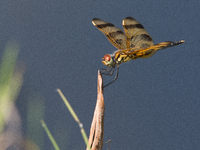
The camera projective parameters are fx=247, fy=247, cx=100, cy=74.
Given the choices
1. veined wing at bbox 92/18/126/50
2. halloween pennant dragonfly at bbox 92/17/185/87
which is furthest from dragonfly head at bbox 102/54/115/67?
veined wing at bbox 92/18/126/50

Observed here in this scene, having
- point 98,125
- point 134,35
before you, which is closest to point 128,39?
point 134,35

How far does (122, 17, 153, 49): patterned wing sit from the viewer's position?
0.89m

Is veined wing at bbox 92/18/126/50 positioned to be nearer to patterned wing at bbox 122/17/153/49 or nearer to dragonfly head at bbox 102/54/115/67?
patterned wing at bbox 122/17/153/49

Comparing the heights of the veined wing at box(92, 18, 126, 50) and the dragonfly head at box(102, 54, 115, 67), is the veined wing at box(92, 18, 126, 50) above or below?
above

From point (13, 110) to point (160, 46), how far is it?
1.41 metres

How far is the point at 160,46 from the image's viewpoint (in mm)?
736

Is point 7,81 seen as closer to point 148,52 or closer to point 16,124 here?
point 16,124

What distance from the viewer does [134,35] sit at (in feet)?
2.92

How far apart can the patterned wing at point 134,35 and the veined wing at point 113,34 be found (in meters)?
0.02

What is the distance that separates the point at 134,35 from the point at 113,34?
0.08 metres

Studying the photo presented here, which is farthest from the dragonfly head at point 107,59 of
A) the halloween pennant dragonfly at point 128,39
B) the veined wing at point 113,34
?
the veined wing at point 113,34

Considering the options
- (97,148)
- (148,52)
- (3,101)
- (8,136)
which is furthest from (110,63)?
(8,136)

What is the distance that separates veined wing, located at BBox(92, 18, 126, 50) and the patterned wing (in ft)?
0.06

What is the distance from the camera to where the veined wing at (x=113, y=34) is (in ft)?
2.71
